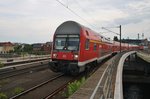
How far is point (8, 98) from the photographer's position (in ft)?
34.3

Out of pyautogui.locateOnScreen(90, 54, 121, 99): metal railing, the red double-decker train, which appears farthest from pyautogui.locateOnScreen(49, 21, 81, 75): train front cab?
pyautogui.locateOnScreen(90, 54, 121, 99): metal railing

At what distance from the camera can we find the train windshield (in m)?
16.4

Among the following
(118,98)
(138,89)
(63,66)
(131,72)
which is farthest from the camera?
(131,72)

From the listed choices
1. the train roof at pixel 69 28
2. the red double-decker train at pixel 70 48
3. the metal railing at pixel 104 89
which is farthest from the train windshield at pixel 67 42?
the metal railing at pixel 104 89

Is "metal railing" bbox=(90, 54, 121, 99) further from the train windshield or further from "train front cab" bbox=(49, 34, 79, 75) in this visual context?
the train windshield

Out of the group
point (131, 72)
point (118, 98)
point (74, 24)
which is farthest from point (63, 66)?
point (131, 72)

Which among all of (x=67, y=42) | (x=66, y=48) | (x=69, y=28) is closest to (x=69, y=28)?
(x=69, y=28)

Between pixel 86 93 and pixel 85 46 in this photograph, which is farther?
pixel 85 46

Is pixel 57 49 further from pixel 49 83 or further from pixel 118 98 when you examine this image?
pixel 118 98

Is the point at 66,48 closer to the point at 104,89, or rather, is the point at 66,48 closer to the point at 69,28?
the point at 69,28

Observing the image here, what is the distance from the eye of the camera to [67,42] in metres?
16.7

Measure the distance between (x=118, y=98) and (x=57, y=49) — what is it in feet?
27.8

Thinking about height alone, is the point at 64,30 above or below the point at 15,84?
above

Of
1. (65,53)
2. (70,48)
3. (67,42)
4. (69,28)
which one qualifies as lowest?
(65,53)
